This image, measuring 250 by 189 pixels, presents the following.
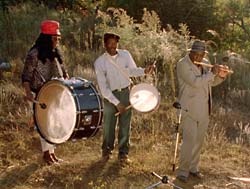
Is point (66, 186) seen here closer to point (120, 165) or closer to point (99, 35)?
point (120, 165)

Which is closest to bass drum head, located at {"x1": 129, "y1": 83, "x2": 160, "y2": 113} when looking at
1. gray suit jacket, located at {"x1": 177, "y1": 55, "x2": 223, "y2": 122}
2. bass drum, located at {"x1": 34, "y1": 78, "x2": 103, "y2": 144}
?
gray suit jacket, located at {"x1": 177, "y1": 55, "x2": 223, "y2": 122}

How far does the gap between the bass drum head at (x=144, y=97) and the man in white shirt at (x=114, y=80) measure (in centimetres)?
20

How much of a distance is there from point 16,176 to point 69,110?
1.22 meters

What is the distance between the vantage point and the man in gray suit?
6.25 metres

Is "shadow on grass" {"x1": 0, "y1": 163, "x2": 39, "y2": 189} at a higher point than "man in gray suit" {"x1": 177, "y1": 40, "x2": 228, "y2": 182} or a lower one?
lower

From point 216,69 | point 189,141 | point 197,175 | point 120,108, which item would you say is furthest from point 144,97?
point 197,175

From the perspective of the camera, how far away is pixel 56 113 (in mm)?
6086

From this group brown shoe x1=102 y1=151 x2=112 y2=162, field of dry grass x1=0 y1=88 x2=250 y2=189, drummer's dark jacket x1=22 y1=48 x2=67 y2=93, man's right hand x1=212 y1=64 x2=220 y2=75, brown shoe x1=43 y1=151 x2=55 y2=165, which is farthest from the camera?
brown shoe x1=102 y1=151 x2=112 y2=162

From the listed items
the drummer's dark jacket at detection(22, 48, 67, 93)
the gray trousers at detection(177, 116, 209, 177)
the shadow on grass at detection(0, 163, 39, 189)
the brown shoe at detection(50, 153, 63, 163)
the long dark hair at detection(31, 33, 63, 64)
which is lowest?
the shadow on grass at detection(0, 163, 39, 189)

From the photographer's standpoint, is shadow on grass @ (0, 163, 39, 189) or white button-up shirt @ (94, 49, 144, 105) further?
white button-up shirt @ (94, 49, 144, 105)

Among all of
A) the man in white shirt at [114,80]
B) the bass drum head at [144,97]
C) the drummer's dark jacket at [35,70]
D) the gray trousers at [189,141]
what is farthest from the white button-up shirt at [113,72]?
the gray trousers at [189,141]

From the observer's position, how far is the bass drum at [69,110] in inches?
225

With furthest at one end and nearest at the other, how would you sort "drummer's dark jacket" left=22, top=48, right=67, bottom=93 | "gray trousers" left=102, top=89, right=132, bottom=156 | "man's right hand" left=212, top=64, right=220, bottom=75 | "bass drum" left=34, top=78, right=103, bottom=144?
"gray trousers" left=102, top=89, right=132, bottom=156
"drummer's dark jacket" left=22, top=48, right=67, bottom=93
"man's right hand" left=212, top=64, right=220, bottom=75
"bass drum" left=34, top=78, right=103, bottom=144

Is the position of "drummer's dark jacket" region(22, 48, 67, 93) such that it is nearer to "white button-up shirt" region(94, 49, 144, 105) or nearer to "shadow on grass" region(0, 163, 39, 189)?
"white button-up shirt" region(94, 49, 144, 105)
